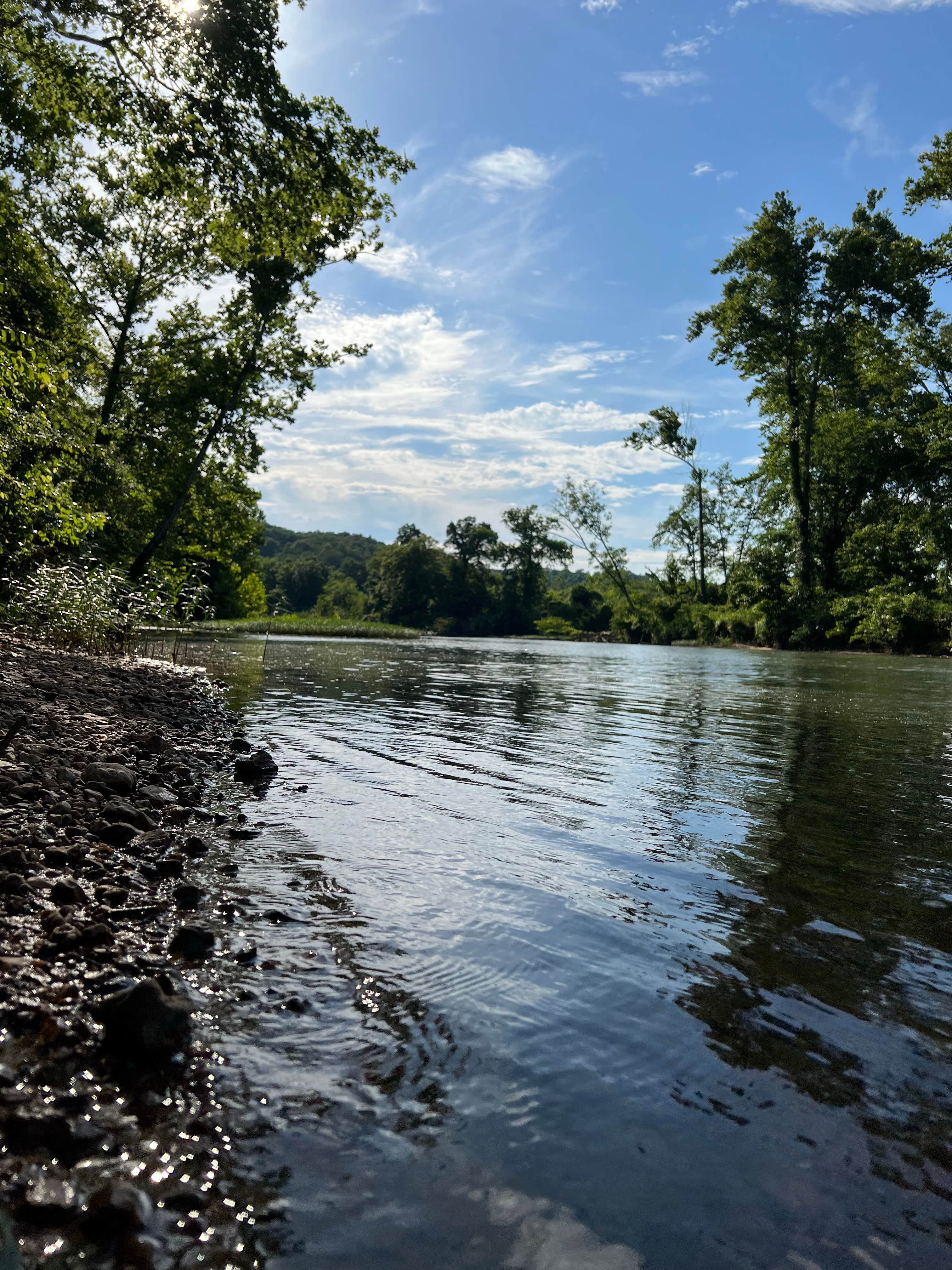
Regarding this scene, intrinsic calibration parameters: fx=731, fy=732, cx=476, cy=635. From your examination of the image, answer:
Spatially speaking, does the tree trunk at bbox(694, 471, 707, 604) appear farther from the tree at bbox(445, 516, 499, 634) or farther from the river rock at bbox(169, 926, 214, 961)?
the river rock at bbox(169, 926, 214, 961)

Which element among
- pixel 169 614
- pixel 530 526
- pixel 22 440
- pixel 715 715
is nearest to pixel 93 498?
pixel 169 614

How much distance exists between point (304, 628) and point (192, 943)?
179 ft

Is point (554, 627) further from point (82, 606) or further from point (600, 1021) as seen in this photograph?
point (600, 1021)

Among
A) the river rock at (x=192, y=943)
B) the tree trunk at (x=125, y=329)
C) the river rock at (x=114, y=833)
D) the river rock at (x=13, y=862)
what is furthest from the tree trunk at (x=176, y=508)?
the river rock at (x=192, y=943)

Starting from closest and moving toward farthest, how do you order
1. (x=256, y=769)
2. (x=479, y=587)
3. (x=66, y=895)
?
(x=66, y=895), (x=256, y=769), (x=479, y=587)

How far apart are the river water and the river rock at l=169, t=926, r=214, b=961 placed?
0.89 ft

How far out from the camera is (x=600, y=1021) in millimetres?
3238

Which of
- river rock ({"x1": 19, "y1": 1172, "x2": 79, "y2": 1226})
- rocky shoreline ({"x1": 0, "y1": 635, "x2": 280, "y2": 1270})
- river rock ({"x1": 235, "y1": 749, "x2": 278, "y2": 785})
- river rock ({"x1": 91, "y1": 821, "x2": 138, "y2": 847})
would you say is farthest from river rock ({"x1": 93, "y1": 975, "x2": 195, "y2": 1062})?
river rock ({"x1": 235, "y1": 749, "x2": 278, "y2": 785})

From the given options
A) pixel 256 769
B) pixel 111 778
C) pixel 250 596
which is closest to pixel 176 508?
pixel 256 769

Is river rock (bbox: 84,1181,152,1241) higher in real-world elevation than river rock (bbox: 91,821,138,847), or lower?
lower

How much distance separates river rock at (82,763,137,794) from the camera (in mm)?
5785

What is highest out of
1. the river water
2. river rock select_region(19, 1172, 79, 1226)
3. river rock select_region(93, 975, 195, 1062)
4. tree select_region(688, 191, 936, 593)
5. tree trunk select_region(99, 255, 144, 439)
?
tree select_region(688, 191, 936, 593)

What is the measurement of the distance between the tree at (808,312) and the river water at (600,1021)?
47119mm

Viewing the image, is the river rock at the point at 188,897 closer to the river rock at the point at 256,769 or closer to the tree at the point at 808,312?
the river rock at the point at 256,769
